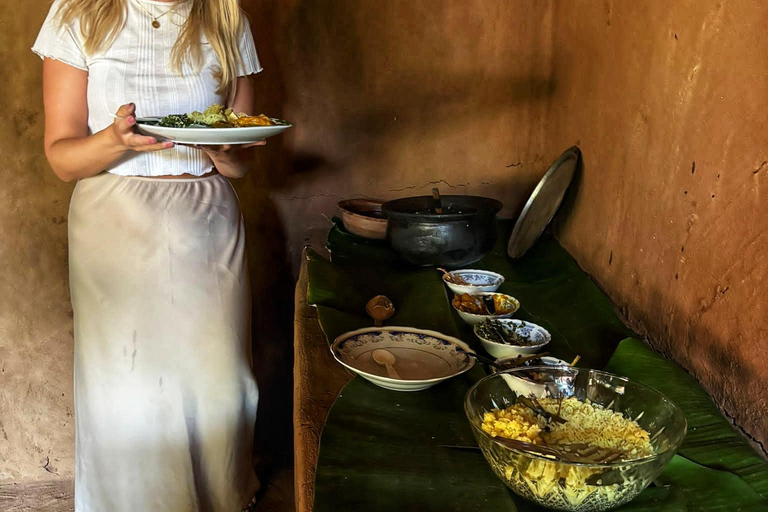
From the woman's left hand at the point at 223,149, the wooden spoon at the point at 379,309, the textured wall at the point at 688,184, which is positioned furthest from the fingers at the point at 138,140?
the textured wall at the point at 688,184

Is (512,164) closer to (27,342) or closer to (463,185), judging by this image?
(463,185)

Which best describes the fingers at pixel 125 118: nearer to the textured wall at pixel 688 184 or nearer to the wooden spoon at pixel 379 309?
the wooden spoon at pixel 379 309

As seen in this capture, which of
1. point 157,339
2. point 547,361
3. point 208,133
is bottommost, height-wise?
point 157,339

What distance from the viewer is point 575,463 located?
790 millimetres

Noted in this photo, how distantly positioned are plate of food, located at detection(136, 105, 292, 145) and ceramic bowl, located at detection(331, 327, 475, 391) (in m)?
0.45

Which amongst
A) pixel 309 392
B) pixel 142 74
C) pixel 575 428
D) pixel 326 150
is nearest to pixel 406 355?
pixel 309 392

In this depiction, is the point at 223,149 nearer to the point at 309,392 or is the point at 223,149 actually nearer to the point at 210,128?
the point at 210,128

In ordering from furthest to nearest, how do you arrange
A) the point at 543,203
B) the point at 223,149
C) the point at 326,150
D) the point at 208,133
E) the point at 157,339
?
the point at 326,150 → the point at 543,203 → the point at 157,339 → the point at 223,149 → the point at 208,133

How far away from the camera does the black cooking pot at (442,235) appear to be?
1803 millimetres

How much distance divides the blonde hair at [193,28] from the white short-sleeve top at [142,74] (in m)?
0.02

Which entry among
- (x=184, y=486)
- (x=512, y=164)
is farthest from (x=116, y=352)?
(x=512, y=164)

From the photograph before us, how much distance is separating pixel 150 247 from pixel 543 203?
120 centimetres

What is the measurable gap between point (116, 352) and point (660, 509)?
125 centimetres

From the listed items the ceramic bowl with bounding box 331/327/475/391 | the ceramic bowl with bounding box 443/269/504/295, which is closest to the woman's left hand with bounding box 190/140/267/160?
the ceramic bowl with bounding box 331/327/475/391
